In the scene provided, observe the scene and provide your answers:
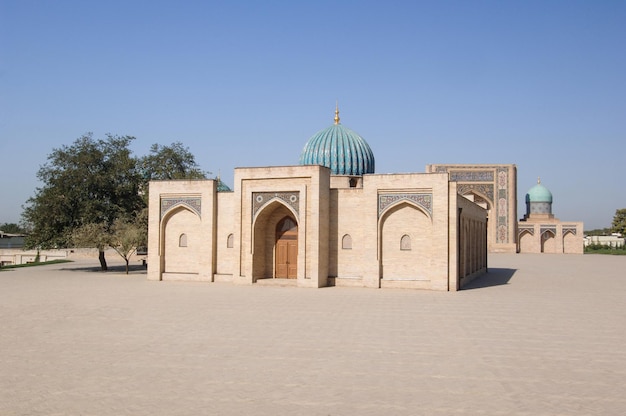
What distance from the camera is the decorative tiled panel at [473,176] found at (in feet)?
144

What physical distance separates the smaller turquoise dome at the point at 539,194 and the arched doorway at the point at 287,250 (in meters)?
36.8

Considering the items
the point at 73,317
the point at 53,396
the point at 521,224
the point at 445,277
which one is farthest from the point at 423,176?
the point at 521,224

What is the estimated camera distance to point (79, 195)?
24.3 meters

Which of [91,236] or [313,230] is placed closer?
[313,230]

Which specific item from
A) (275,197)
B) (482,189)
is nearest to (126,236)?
(275,197)

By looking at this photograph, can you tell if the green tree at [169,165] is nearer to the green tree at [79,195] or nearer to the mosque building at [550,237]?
the green tree at [79,195]

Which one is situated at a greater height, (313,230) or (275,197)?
(275,197)

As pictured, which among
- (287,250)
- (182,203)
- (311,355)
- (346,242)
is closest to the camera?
(311,355)

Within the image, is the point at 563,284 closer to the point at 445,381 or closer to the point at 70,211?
the point at 445,381

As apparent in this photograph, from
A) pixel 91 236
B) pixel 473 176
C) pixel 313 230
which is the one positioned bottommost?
pixel 91 236

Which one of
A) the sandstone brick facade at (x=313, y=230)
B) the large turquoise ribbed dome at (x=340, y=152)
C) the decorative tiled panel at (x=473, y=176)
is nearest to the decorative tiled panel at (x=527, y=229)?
the decorative tiled panel at (x=473, y=176)

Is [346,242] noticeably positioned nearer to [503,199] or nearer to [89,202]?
[89,202]

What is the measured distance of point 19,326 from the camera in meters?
10.6

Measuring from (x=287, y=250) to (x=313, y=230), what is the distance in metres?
2.18
